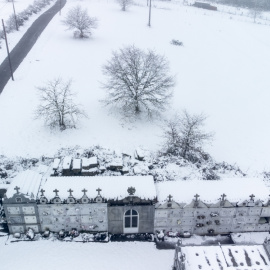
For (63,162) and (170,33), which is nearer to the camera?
(63,162)

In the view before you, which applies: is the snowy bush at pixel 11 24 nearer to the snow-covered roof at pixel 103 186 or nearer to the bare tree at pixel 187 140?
the bare tree at pixel 187 140

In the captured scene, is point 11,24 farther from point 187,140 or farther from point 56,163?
point 187,140

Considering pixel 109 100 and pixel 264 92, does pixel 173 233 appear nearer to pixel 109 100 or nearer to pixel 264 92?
pixel 109 100

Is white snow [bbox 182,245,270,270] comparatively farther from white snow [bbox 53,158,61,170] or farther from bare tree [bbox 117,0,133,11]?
bare tree [bbox 117,0,133,11]

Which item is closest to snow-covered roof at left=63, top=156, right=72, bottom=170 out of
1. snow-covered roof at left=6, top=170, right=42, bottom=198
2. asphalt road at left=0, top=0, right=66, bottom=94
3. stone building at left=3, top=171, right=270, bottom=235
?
snow-covered roof at left=6, top=170, right=42, bottom=198

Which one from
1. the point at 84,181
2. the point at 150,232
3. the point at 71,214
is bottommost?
the point at 150,232

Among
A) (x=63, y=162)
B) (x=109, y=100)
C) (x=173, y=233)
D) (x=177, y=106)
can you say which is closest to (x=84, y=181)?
(x=63, y=162)
